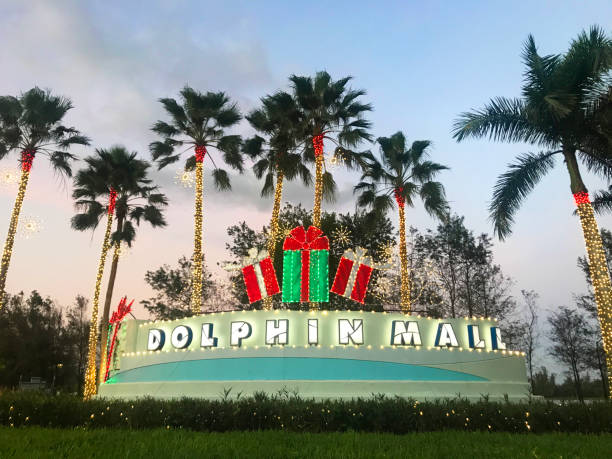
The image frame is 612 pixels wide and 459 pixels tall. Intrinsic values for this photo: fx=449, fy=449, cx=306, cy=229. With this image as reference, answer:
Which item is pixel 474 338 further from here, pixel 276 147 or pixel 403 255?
pixel 276 147

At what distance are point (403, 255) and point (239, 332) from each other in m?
12.1

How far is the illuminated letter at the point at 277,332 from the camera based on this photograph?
1830 centimetres

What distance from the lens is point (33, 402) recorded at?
12312 mm

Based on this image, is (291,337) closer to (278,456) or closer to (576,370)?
(278,456)

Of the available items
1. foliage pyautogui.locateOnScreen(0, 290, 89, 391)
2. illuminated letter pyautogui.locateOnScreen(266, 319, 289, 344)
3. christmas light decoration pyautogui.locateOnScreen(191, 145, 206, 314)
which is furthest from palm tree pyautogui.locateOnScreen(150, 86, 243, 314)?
foliage pyautogui.locateOnScreen(0, 290, 89, 391)

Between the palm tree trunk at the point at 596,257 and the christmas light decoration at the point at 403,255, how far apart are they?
999 cm

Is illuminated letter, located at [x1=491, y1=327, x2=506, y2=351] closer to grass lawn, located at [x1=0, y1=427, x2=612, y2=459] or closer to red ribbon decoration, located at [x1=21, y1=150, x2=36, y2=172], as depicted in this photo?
grass lawn, located at [x1=0, y1=427, x2=612, y2=459]

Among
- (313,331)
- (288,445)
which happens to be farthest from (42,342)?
(288,445)

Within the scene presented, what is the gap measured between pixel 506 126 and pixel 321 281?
10981 millimetres

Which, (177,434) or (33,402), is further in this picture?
(33,402)

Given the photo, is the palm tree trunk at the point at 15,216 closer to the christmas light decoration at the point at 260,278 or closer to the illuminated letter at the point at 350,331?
the christmas light decoration at the point at 260,278

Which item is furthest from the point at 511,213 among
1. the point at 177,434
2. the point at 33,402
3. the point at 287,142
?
the point at 33,402

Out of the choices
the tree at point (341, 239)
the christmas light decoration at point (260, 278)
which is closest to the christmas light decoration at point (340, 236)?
the tree at point (341, 239)

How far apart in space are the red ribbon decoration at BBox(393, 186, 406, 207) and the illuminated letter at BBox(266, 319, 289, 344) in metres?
13.1
